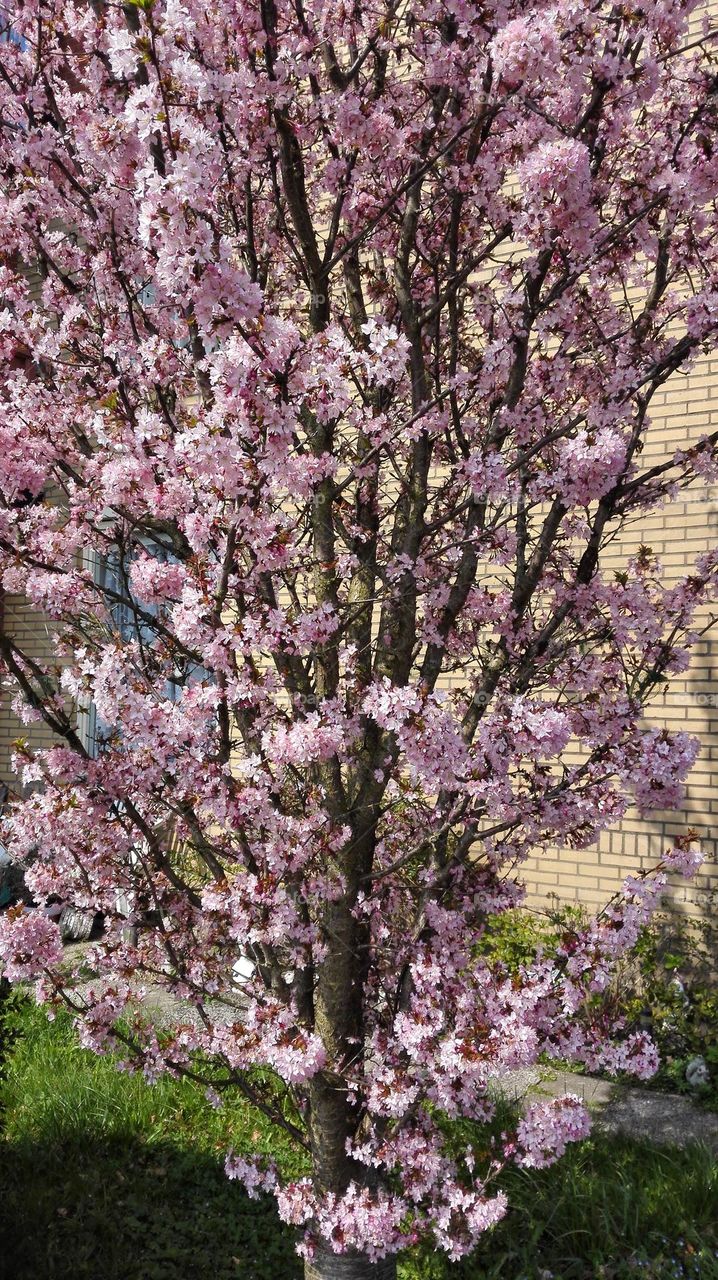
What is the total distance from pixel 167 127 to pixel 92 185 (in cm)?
157

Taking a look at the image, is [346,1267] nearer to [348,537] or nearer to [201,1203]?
[201,1203]

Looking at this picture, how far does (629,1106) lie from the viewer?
485 cm

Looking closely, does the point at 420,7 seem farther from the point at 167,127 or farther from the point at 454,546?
the point at 454,546

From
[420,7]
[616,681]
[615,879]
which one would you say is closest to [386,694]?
[616,681]

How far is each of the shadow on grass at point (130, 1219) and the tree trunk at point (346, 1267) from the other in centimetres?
75

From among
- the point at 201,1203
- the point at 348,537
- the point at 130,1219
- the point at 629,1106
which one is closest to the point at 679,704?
the point at 629,1106

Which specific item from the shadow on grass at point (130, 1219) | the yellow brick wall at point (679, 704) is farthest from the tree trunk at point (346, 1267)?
the yellow brick wall at point (679, 704)

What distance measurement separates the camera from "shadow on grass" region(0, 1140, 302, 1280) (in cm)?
368

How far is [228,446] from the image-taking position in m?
2.29

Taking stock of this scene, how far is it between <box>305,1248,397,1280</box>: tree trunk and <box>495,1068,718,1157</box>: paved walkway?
1.57 metres

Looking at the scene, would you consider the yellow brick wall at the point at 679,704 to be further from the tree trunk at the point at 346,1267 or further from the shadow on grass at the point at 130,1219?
the tree trunk at the point at 346,1267

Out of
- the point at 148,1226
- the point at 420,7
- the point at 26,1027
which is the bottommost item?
the point at 148,1226

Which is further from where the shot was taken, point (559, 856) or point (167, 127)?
point (559, 856)

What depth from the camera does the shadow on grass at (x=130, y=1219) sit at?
368cm
